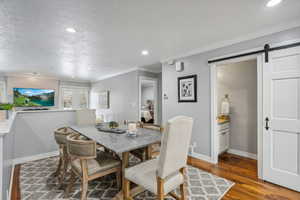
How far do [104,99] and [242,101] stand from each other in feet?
16.4

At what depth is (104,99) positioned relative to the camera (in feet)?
19.5

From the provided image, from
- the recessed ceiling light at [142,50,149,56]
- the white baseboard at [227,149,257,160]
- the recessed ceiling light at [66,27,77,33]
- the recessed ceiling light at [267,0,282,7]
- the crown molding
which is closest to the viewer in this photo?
the recessed ceiling light at [267,0,282,7]

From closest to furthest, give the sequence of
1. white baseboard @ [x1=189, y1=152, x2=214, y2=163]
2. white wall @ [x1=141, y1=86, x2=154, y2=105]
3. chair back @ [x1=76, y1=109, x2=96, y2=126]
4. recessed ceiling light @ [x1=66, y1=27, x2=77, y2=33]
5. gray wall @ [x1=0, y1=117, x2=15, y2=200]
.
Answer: gray wall @ [x1=0, y1=117, x2=15, y2=200] → recessed ceiling light @ [x1=66, y1=27, x2=77, y2=33] → white baseboard @ [x1=189, y1=152, x2=214, y2=163] → chair back @ [x1=76, y1=109, x2=96, y2=126] → white wall @ [x1=141, y1=86, x2=154, y2=105]

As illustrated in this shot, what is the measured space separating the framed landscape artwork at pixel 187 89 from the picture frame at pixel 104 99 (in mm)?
3512

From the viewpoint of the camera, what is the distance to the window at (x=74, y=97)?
684cm

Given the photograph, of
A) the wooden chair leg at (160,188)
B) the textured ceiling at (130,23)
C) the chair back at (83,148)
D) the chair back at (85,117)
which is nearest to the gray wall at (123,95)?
the chair back at (85,117)

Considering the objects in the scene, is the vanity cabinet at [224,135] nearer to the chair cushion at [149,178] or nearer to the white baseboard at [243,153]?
the white baseboard at [243,153]

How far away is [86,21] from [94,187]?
92.2 inches

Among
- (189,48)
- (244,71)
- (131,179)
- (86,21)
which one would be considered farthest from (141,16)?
(244,71)

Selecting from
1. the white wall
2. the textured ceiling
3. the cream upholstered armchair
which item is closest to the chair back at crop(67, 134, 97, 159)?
the cream upholstered armchair

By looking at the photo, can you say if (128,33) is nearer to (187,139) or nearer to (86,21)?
(86,21)

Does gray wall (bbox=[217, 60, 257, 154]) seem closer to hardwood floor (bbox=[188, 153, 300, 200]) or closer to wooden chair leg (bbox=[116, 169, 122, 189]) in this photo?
hardwood floor (bbox=[188, 153, 300, 200])

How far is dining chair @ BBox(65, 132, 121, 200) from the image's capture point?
1527mm

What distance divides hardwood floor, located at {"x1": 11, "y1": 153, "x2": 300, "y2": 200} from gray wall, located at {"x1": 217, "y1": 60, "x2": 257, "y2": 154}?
40 centimetres
